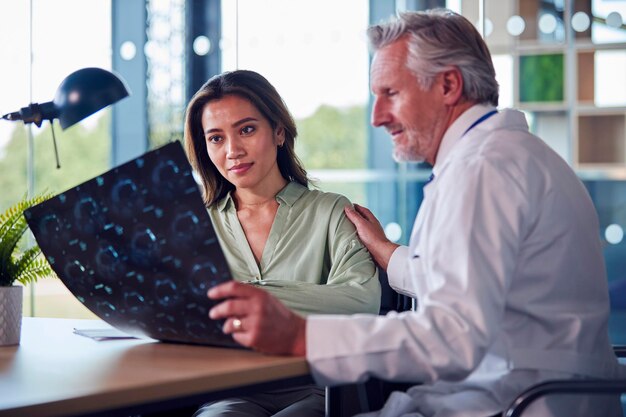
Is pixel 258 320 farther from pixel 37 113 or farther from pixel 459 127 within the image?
pixel 37 113

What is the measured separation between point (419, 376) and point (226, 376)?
298mm

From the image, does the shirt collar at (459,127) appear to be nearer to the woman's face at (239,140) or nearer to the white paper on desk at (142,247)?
the white paper on desk at (142,247)

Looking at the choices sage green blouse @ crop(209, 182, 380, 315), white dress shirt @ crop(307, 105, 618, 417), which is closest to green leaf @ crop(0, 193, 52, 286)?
sage green blouse @ crop(209, 182, 380, 315)

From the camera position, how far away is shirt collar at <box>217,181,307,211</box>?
246 centimetres

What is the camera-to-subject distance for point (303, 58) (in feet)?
18.7

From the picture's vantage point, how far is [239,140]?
2420 mm

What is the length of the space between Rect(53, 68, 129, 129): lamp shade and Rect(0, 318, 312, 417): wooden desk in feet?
1.73

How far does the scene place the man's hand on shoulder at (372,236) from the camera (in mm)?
2205

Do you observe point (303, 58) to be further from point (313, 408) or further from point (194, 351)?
point (194, 351)

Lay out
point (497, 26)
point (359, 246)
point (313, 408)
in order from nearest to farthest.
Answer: point (313, 408), point (359, 246), point (497, 26)

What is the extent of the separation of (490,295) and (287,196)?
116cm

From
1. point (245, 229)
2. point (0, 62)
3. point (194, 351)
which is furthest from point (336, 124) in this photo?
point (194, 351)

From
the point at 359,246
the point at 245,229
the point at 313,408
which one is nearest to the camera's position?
the point at 313,408

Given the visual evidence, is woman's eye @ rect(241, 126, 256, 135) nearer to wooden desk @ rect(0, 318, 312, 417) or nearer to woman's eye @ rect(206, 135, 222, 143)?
woman's eye @ rect(206, 135, 222, 143)
